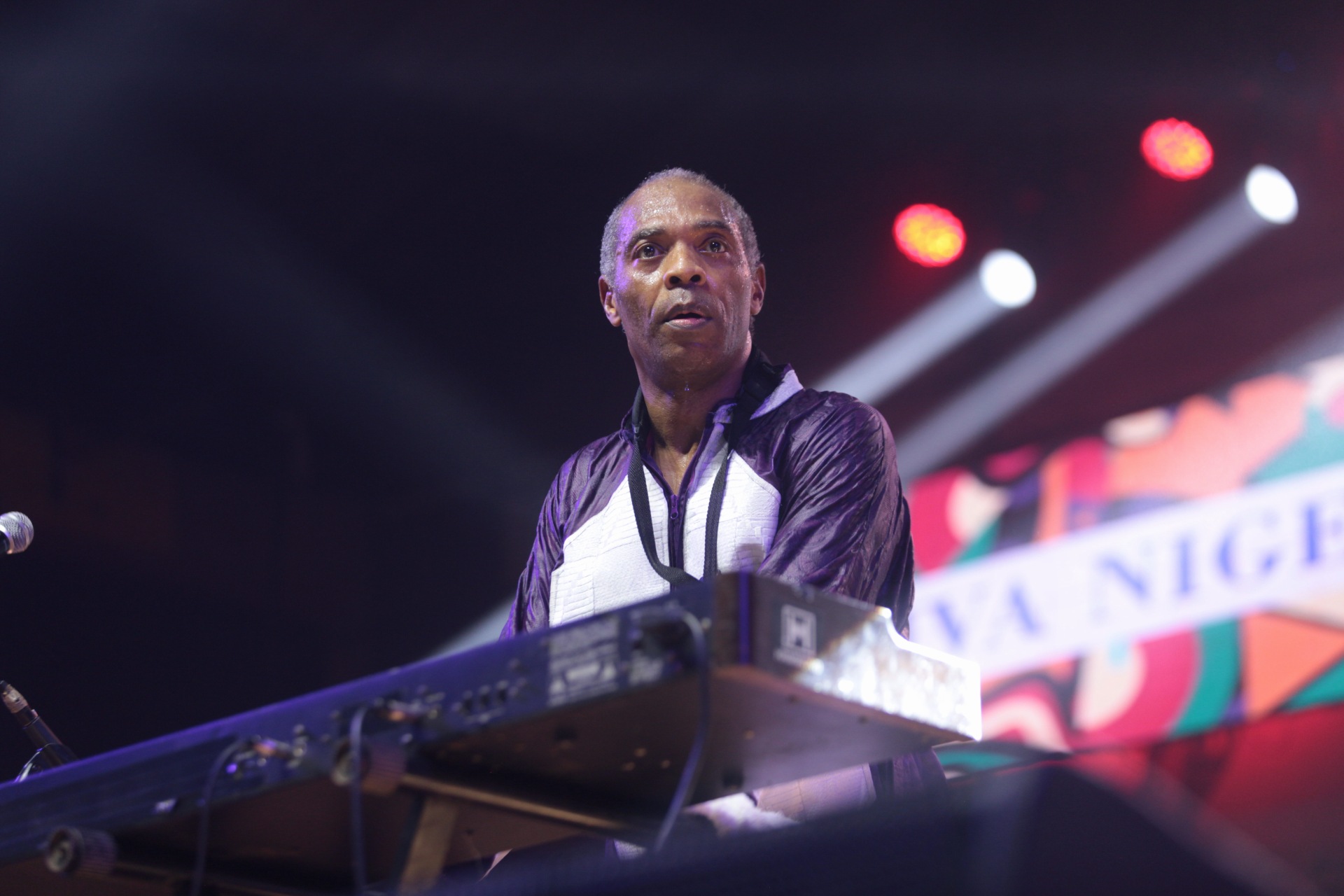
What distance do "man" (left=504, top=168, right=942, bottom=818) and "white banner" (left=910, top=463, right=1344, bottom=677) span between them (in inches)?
111

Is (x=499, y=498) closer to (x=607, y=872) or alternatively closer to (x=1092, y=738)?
(x=1092, y=738)

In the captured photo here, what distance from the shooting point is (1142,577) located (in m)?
4.88

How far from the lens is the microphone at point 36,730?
6.67 ft

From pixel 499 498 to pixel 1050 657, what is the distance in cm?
270

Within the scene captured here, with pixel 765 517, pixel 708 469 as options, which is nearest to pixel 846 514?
pixel 765 517

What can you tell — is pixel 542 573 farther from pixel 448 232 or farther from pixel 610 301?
pixel 448 232

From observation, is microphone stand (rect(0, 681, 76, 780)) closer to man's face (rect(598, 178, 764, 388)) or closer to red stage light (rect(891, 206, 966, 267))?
man's face (rect(598, 178, 764, 388))

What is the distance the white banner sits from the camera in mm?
4574

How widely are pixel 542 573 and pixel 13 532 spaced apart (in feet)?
2.75

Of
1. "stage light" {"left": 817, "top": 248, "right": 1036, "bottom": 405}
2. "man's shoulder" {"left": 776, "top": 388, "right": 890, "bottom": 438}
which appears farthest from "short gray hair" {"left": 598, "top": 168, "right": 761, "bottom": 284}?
"stage light" {"left": 817, "top": 248, "right": 1036, "bottom": 405}

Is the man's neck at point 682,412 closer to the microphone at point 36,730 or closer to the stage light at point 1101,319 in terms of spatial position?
the microphone at point 36,730

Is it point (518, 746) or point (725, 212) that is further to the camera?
point (725, 212)

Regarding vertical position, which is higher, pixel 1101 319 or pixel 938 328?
pixel 938 328

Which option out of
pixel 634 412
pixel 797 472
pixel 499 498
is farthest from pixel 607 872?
pixel 499 498
